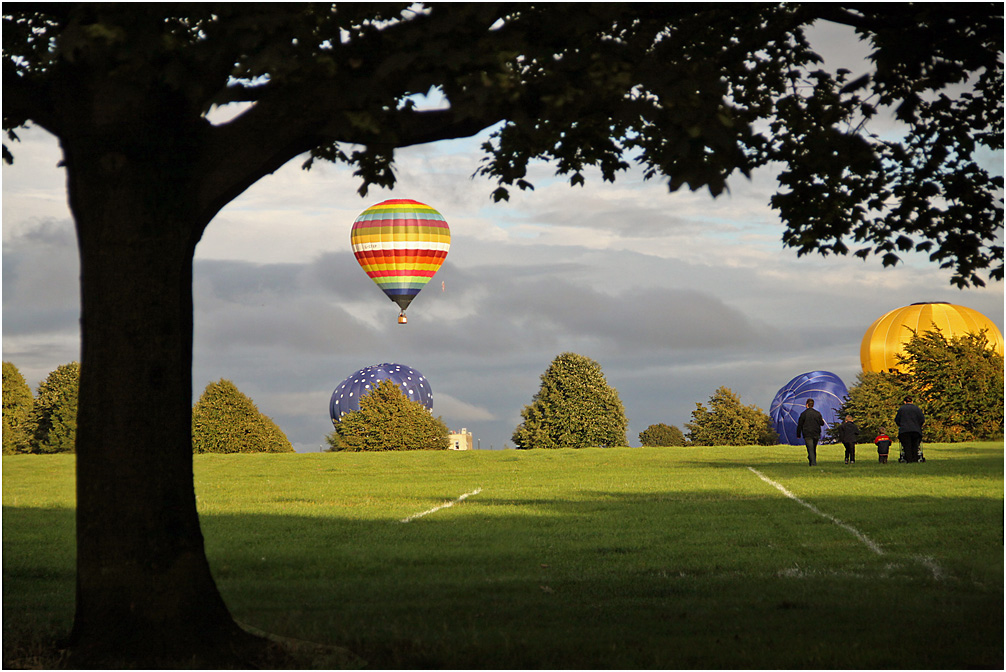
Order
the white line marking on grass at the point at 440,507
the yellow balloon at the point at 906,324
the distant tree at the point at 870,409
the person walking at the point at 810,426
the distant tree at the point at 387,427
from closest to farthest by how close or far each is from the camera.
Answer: the white line marking on grass at the point at 440,507, the person walking at the point at 810,426, the distant tree at the point at 870,409, the distant tree at the point at 387,427, the yellow balloon at the point at 906,324

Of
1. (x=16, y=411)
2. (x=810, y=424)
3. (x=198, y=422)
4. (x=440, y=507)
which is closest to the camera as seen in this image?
(x=440, y=507)

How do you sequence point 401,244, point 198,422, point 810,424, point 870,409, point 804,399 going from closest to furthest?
1. point 810,424
2. point 401,244
3. point 198,422
4. point 870,409
5. point 804,399

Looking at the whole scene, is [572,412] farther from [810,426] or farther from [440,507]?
[440,507]

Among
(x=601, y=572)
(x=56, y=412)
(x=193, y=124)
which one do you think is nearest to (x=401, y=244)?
(x=56, y=412)

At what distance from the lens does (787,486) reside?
24672 mm

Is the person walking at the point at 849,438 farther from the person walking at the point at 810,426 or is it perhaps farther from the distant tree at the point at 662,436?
the distant tree at the point at 662,436

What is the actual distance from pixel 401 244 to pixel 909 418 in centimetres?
3073

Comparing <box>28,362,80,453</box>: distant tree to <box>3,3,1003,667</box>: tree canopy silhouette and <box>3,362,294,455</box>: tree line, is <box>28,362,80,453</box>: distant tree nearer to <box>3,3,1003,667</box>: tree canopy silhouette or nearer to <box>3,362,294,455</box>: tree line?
<box>3,362,294,455</box>: tree line

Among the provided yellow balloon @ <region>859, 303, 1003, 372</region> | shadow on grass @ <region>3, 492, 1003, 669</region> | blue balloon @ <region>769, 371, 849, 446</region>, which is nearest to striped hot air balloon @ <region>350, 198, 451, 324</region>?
shadow on grass @ <region>3, 492, 1003, 669</region>

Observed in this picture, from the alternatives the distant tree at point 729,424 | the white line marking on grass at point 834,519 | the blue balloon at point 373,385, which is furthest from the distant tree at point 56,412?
the white line marking on grass at point 834,519

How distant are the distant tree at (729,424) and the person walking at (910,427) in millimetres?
57775

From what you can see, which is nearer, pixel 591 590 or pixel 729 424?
pixel 591 590

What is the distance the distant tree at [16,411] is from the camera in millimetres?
80125

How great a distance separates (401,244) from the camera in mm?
56188
